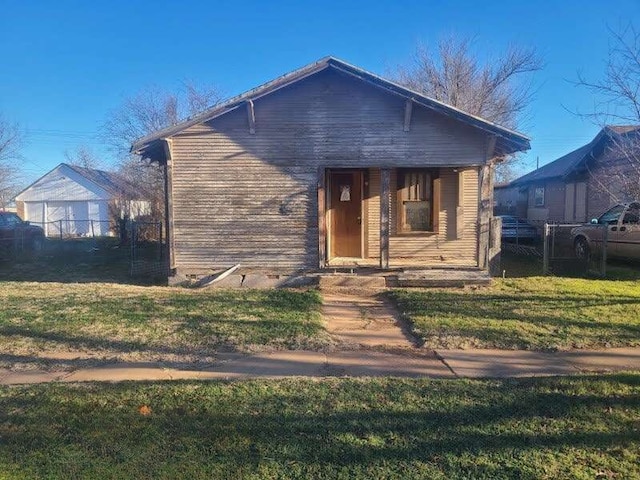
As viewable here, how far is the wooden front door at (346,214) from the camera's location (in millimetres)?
12445

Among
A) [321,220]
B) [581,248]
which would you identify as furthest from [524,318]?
[581,248]

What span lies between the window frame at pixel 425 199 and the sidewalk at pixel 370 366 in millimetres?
6602

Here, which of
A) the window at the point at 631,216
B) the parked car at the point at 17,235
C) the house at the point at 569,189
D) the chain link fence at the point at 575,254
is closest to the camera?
the chain link fence at the point at 575,254

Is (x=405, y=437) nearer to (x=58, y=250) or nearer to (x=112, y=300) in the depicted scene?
(x=112, y=300)

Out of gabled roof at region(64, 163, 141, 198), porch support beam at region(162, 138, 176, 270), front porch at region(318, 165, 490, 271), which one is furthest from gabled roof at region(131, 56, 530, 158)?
gabled roof at region(64, 163, 141, 198)

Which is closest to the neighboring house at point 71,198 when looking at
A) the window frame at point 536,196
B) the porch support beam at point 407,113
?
the window frame at point 536,196

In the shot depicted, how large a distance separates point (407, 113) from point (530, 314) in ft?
16.2

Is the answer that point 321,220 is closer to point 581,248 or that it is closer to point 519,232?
point 581,248

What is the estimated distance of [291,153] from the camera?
1081 cm

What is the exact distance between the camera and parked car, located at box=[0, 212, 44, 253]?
17.9 metres

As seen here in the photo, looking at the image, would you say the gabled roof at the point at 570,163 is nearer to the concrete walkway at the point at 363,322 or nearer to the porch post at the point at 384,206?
the porch post at the point at 384,206

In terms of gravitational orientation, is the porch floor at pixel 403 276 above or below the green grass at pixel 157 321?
above

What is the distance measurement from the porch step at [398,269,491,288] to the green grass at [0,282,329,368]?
2.22 m

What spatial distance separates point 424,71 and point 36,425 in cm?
2813
